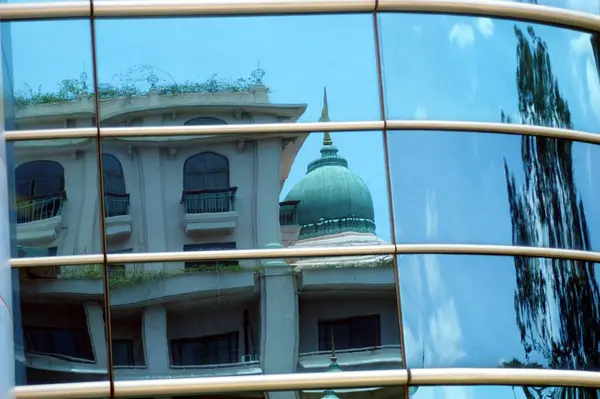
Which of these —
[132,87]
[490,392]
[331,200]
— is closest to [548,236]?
[490,392]

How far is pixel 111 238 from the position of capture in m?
13.6

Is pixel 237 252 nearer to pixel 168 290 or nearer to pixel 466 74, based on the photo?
pixel 168 290

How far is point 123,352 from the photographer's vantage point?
1334 cm

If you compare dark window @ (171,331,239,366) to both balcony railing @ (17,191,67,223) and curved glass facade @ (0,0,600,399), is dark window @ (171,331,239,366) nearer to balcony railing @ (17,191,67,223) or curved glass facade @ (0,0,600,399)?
curved glass facade @ (0,0,600,399)

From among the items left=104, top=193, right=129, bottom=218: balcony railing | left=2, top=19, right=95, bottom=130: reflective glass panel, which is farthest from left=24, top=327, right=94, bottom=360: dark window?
left=2, top=19, right=95, bottom=130: reflective glass panel

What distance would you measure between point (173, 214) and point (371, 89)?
101 inches

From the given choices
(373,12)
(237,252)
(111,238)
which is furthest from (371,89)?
(111,238)

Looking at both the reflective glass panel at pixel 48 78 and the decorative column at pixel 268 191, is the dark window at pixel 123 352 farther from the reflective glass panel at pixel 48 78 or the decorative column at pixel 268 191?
the reflective glass panel at pixel 48 78

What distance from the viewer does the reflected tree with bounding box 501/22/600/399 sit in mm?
13766

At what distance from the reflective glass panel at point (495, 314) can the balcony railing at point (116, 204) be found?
2.98 metres

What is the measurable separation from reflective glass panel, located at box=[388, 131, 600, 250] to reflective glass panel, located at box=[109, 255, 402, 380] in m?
0.76

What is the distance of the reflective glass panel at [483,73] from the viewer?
14180 millimetres

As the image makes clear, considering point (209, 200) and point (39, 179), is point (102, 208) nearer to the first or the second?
point (39, 179)

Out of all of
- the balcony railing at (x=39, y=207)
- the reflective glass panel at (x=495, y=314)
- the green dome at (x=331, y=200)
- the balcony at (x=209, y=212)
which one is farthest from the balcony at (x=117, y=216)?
the reflective glass panel at (x=495, y=314)
